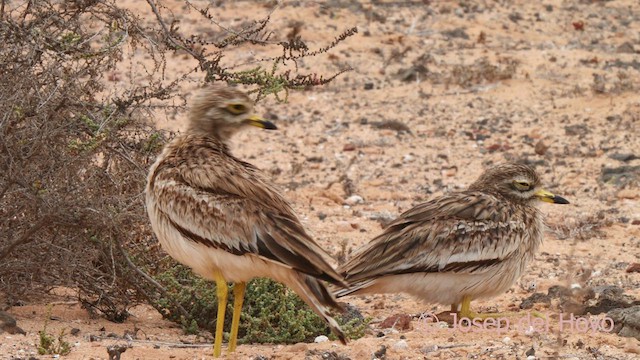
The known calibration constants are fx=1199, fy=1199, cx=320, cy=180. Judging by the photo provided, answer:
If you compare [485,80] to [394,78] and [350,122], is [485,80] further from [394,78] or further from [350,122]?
[350,122]

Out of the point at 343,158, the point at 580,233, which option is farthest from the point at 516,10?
the point at 580,233

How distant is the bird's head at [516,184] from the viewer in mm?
7254

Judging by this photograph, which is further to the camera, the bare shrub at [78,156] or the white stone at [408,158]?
the white stone at [408,158]

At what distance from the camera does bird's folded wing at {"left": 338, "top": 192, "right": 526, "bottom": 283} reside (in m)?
6.55

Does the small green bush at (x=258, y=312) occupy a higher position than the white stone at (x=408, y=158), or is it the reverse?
the white stone at (x=408, y=158)

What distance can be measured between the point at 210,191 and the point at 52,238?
134cm

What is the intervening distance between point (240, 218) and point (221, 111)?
2.43 feet

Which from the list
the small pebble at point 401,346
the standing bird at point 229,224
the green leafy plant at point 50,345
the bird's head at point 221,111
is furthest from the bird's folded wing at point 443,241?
the green leafy plant at point 50,345

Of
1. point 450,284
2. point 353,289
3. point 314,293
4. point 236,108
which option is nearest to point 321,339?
point 353,289

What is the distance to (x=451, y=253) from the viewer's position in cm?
663

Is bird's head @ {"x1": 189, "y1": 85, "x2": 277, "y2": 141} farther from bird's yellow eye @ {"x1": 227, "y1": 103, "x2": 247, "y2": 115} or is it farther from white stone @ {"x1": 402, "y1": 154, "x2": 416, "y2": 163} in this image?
white stone @ {"x1": 402, "y1": 154, "x2": 416, "y2": 163}

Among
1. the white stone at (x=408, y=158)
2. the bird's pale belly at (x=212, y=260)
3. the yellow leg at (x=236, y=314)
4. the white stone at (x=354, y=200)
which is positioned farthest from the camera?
the white stone at (x=408, y=158)

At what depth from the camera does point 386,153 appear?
12.0 metres

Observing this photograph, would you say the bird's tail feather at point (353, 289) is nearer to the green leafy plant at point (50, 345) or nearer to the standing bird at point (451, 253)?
the standing bird at point (451, 253)
